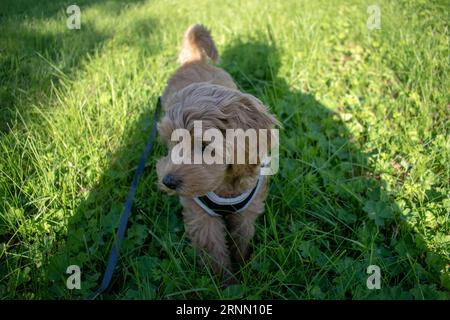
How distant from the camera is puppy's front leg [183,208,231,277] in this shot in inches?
91.0

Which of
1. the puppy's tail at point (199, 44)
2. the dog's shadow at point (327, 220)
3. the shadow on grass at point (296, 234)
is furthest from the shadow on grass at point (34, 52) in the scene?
the dog's shadow at point (327, 220)

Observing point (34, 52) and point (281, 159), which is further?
point (34, 52)

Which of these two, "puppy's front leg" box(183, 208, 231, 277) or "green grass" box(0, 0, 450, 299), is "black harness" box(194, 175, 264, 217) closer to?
"puppy's front leg" box(183, 208, 231, 277)

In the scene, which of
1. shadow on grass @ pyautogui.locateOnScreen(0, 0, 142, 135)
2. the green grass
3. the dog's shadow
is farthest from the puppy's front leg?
shadow on grass @ pyautogui.locateOnScreen(0, 0, 142, 135)

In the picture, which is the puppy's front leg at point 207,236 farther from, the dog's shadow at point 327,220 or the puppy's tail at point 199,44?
the puppy's tail at point 199,44

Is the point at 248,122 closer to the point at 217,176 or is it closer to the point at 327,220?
the point at 217,176

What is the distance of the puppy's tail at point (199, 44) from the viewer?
12.0 feet

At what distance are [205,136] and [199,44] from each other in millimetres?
2135

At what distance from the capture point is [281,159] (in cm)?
295

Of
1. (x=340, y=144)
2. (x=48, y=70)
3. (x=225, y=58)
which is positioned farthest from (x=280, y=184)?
(x=48, y=70)

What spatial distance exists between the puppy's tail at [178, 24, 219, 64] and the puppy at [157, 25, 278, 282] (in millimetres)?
1529

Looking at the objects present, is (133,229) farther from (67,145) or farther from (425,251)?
(425,251)

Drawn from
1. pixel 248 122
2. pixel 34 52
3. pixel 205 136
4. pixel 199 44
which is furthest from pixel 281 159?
pixel 34 52

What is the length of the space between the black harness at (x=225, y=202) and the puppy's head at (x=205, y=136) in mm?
205
